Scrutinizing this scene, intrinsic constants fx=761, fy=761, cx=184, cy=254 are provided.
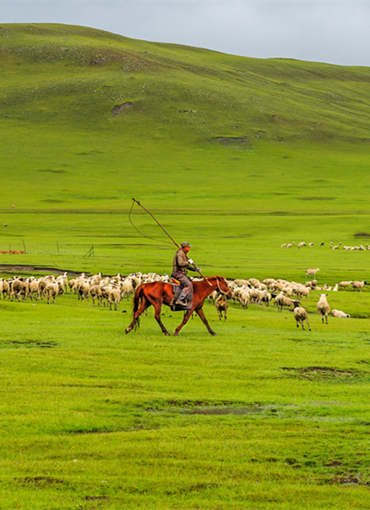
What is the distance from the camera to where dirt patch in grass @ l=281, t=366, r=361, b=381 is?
16.6 meters

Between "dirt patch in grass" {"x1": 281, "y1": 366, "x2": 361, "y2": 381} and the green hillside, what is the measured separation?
86.0 meters

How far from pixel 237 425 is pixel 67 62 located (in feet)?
629

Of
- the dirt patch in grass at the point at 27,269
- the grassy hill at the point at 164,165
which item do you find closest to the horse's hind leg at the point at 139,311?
the dirt patch in grass at the point at 27,269

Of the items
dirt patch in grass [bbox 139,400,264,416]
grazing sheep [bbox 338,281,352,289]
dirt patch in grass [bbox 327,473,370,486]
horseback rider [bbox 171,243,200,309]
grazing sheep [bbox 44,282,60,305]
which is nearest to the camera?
dirt patch in grass [bbox 327,473,370,486]

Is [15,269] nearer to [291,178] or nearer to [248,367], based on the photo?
[248,367]

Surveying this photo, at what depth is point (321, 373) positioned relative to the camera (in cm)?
1692

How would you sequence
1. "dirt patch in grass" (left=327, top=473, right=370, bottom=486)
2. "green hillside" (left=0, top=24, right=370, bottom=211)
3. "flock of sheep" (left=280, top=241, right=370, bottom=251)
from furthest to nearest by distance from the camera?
"green hillside" (left=0, top=24, right=370, bottom=211), "flock of sheep" (left=280, top=241, right=370, bottom=251), "dirt patch in grass" (left=327, top=473, right=370, bottom=486)

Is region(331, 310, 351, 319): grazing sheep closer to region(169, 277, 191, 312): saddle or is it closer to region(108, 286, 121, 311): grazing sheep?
region(108, 286, 121, 311): grazing sheep

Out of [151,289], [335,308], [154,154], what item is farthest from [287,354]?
[154,154]

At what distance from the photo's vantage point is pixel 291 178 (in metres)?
137

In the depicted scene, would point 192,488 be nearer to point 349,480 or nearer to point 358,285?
point 349,480

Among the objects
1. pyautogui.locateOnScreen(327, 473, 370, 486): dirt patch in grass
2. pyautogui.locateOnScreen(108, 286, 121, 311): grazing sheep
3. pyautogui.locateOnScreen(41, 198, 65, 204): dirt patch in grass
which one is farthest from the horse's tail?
pyautogui.locateOnScreen(41, 198, 65, 204): dirt patch in grass

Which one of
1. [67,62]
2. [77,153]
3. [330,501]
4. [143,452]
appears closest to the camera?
[330,501]

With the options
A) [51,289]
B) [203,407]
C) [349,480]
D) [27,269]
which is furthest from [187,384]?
[27,269]
